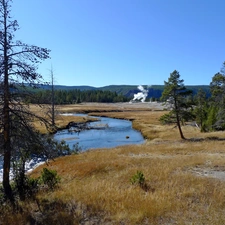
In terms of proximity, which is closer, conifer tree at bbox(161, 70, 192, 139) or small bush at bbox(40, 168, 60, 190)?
small bush at bbox(40, 168, 60, 190)

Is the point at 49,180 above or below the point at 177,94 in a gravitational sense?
Result: below

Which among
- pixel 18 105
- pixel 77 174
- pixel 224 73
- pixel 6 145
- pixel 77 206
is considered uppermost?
pixel 224 73

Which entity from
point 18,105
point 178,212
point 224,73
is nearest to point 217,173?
point 178,212

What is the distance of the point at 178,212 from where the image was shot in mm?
7184

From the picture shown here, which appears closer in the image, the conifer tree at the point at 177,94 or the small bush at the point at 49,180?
the small bush at the point at 49,180

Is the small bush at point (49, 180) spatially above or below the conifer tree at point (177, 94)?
below

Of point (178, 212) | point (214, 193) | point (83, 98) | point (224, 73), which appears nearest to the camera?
point (178, 212)

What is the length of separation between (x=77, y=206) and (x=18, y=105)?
4429 mm

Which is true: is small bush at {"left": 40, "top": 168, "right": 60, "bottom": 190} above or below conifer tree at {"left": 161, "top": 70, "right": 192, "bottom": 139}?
below

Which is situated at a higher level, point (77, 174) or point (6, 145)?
point (6, 145)

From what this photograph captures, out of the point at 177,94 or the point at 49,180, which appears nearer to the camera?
the point at 49,180

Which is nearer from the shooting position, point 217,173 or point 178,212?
point 178,212

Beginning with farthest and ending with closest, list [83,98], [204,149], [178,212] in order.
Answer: [83,98]
[204,149]
[178,212]

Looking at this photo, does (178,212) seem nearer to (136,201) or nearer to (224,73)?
(136,201)
